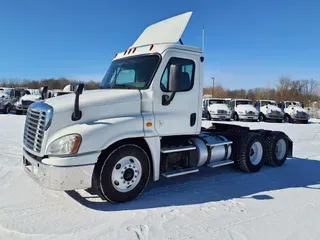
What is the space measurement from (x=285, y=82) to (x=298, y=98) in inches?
379

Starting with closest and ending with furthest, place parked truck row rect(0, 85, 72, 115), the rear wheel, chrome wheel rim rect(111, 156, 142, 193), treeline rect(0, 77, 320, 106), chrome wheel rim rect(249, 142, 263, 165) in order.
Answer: chrome wheel rim rect(111, 156, 142, 193), chrome wheel rim rect(249, 142, 263, 165), parked truck row rect(0, 85, 72, 115), the rear wheel, treeline rect(0, 77, 320, 106)

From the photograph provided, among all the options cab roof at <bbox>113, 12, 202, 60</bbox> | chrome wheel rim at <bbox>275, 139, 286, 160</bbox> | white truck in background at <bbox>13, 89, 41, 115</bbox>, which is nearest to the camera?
cab roof at <bbox>113, 12, 202, 60</bbox>

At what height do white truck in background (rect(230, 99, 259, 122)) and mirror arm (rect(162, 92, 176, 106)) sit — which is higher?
mirror arm (rect(162, 92, 176, 106))

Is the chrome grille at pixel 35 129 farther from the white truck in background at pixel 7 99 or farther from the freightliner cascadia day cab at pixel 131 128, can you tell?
the white truck in background at pixel 7 99

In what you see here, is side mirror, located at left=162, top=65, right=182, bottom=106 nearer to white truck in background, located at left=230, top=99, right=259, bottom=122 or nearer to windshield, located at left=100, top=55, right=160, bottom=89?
windshield, located at left=100, top=55, right=160, bottom=89

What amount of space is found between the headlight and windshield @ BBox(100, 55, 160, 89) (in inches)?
60.1

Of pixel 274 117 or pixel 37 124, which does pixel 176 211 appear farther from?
pixel 274 117

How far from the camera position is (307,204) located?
186 inches

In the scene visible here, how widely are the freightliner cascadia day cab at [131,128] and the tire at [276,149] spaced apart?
1577 mm

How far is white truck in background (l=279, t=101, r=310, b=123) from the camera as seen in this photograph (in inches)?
983

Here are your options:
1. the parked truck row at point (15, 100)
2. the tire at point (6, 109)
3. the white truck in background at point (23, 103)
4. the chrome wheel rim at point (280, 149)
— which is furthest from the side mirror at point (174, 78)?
the tire at point (6, 109)

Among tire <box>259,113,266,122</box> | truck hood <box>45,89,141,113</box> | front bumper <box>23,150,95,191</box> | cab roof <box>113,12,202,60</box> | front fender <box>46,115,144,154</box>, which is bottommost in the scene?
tire <box>259,113,266,122</box>

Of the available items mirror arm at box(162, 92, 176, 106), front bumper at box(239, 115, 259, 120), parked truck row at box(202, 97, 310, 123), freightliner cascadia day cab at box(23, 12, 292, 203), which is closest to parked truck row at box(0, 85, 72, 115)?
parked truck row at box(202, 97, 310, 123)

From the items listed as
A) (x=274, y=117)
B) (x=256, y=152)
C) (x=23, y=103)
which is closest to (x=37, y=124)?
(x=256, y=152)
